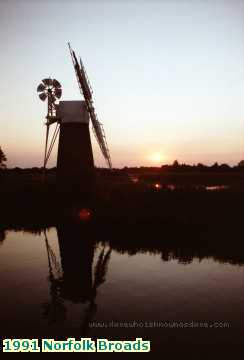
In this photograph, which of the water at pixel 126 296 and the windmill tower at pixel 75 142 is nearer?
the water at pixel 126 296

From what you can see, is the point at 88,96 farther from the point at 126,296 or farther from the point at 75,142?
the point at 126,296

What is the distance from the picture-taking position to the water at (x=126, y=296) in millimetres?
7938

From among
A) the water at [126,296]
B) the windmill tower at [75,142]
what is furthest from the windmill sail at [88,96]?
the water at [126,296]

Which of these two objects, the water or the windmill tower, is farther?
the windmill tower

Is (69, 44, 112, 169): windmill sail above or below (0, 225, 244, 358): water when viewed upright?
above

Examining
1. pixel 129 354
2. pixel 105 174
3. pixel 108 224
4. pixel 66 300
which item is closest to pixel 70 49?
pixel 108 224

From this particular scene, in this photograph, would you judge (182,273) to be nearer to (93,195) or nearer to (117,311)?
(117,311)

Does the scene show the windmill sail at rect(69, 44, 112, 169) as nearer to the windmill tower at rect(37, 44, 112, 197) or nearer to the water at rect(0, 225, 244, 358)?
the windmill tower at rect(37, 44, 112, 197)

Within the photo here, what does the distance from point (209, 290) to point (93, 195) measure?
14.8m

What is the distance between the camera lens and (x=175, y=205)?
915 inches

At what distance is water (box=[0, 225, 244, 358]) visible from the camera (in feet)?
26.0

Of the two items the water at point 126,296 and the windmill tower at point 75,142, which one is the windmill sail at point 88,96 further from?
the water at point 126,296

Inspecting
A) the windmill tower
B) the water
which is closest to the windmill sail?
the windmill tower

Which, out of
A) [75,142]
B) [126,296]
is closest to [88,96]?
[75,142]
